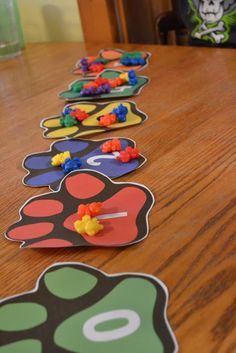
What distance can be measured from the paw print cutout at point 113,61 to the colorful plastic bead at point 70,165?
0.45 m

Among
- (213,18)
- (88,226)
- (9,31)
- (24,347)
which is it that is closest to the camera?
(24,347)

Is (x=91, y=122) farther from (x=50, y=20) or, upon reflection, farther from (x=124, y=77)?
(x=50, y=20)

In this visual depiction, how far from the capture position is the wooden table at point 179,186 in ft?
1.26

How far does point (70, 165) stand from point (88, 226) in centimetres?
16

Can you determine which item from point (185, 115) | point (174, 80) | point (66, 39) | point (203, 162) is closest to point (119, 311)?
point (203, 162)

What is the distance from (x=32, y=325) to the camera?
1.24ft

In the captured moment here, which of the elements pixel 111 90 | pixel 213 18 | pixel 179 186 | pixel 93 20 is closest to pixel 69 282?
pixel 179 186

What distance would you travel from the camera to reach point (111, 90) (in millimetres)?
903

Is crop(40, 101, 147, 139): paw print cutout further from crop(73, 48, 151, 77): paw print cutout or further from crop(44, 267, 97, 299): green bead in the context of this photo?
crop(44, 267, 97, 299): green bead

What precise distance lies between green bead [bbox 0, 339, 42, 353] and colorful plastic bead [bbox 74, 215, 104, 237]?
0.14 m

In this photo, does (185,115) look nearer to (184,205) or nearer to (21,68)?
(184,205)

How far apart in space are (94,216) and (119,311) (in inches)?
5.7

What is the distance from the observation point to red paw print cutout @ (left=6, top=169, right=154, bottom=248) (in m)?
0.47

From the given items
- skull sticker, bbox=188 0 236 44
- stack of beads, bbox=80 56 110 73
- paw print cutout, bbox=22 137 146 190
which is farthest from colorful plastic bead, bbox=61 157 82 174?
skull sticker, bbox=188 0 236 44
